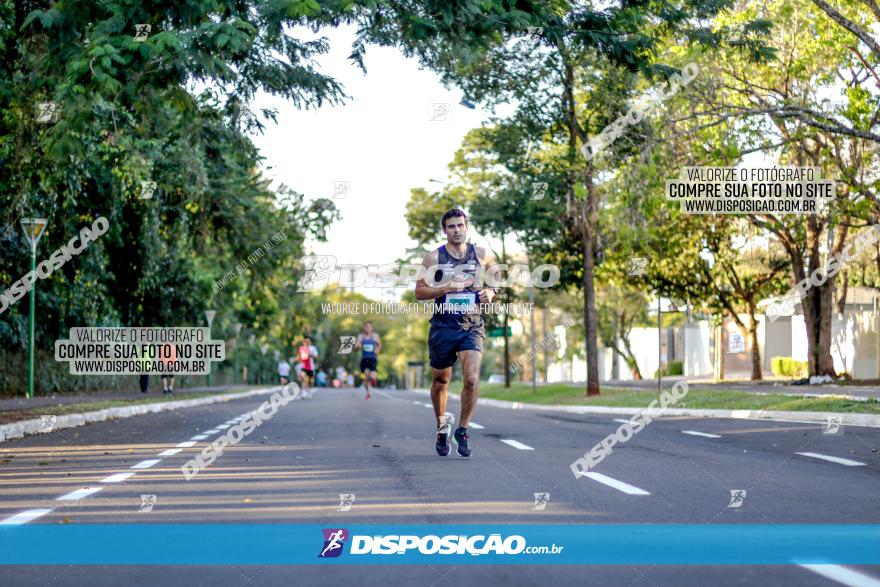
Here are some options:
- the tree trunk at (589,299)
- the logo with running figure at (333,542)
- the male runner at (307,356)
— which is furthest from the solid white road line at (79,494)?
the male runner at (307,356)

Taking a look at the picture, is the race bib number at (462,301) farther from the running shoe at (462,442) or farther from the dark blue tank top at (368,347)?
the dark blue tank top at (368,347)

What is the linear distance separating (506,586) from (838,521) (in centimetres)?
270

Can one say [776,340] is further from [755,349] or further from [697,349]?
[755,349]

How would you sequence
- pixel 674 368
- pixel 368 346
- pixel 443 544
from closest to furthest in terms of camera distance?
pixel 443 544
pixel 368 346
pixel 674 368

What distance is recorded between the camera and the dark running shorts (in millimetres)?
10883

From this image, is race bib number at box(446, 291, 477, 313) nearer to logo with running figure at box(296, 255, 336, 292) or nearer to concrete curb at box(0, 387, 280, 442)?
concrete curb at box(0, 387, 280, 442)

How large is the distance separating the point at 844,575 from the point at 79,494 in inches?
221

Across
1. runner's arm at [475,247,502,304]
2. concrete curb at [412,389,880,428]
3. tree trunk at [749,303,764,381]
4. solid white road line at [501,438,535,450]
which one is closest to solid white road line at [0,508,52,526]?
runner's arm at [475,247,502,304]

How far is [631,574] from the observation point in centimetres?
523

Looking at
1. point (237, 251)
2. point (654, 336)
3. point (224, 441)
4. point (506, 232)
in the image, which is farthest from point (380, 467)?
point (654, 336)

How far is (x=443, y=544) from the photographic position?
5.92 m

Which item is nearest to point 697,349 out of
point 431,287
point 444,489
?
point 431,287

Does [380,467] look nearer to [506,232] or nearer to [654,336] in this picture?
[506,232]

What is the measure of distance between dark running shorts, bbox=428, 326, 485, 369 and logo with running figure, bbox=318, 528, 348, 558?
15.4 feet
